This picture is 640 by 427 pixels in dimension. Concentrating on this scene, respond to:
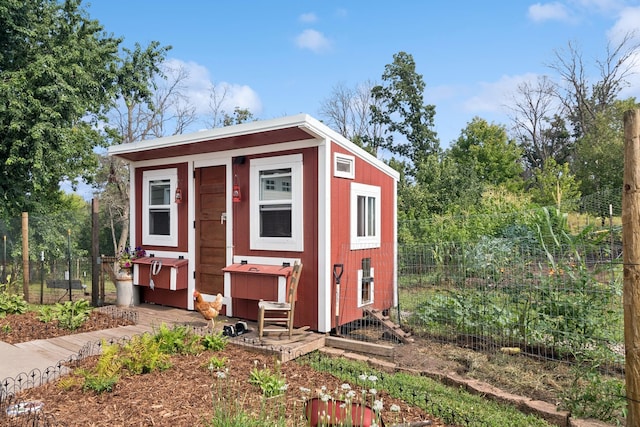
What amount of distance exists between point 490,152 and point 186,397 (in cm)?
2205

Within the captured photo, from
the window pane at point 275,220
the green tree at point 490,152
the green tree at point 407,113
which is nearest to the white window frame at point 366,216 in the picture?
the window pane at point 275,220

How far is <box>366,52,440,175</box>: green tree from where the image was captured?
73.0ft

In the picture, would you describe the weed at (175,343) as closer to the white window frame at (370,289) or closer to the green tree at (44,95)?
the white window frame at (370,289)

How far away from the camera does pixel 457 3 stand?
1009 cm

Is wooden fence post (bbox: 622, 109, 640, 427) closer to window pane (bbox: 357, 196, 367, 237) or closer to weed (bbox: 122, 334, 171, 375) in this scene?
weed (bbox: 122, 334, 171, 375)

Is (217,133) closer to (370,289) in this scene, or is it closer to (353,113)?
(370,289)

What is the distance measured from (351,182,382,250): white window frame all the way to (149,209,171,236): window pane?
10.8ft

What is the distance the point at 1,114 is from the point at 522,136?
28.4 meters

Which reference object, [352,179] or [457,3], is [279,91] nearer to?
[457,3]

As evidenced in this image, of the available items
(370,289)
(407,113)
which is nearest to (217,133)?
(370,289)

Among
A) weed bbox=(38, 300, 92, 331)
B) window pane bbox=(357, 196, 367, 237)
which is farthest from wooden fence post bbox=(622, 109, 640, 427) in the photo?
weed bbox=(38, 300, 92, 331)

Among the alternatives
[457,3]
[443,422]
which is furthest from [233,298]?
[457,3]

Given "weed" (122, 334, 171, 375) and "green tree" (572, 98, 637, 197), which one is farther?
"green tree" (572, 98, 637, 197)

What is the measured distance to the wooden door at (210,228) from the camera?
260 inches
